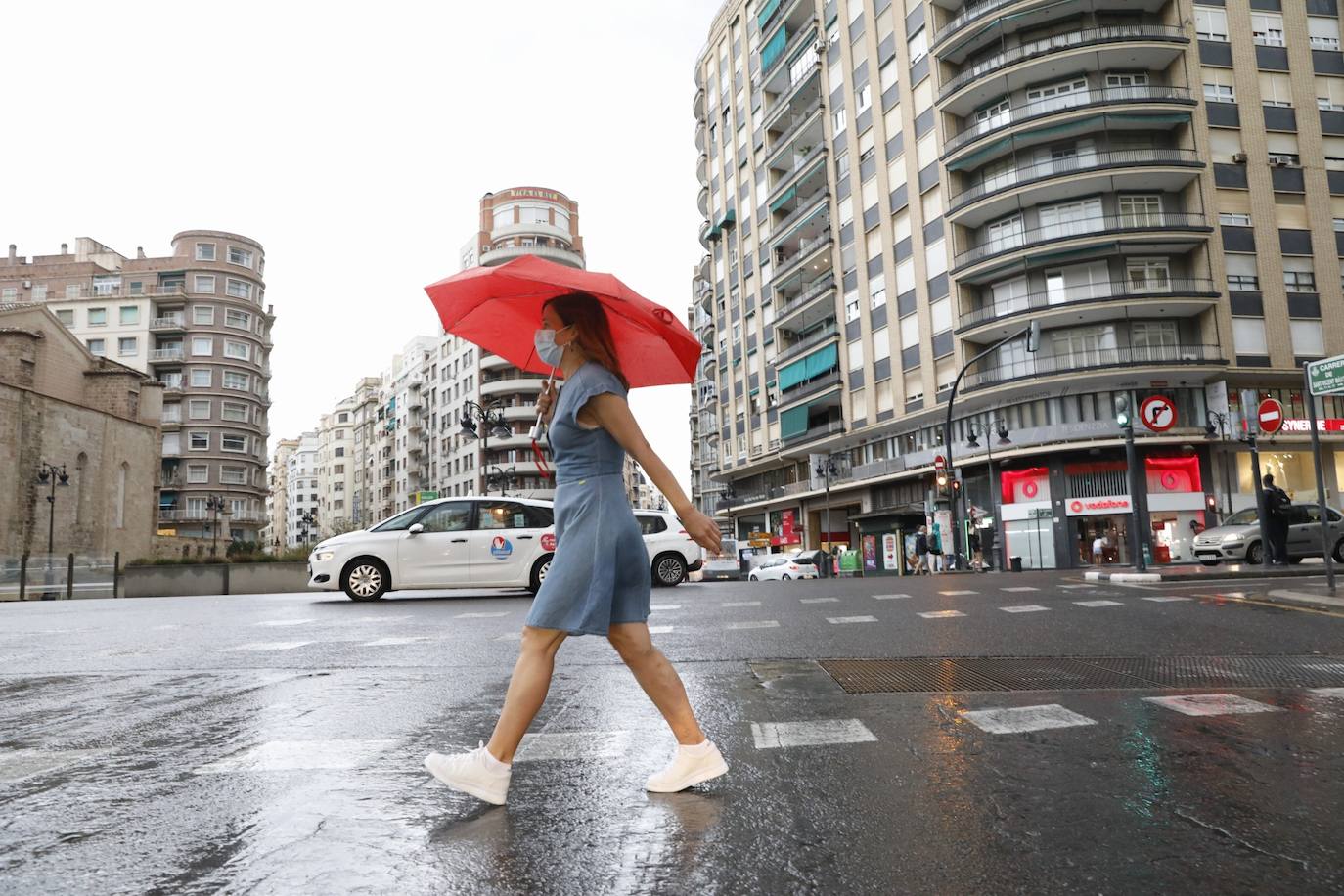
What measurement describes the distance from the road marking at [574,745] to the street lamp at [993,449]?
3679 cm

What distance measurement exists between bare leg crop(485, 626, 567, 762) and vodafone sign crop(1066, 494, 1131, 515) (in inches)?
1504

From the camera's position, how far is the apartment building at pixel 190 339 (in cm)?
7744

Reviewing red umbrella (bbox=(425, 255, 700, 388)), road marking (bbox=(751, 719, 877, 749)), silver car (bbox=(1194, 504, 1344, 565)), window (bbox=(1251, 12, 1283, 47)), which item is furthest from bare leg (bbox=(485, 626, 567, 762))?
window (bbox=(1251, 12, 1283, 47))

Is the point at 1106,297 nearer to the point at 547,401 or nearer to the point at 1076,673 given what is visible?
the point at 1076,673

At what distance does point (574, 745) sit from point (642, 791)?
2.55 ft

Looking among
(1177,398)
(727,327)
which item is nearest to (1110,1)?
(1177,398)

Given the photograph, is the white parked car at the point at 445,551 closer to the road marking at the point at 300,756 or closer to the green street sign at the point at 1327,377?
the green street sign at the point at 1327,377

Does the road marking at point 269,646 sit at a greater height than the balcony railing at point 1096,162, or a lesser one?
lesser

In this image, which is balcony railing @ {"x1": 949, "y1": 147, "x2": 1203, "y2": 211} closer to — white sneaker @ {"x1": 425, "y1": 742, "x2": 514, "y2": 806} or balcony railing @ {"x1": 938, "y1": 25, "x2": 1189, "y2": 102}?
balcony railing @ {"x1": 938, "y1": 25, "x2": 1189, "y2": 102}

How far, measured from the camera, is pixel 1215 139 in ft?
126

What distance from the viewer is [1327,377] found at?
10.6 meters

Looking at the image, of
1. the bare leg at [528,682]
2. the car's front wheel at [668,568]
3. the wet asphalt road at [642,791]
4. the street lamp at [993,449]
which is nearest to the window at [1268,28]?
the street lamp at [993,449]

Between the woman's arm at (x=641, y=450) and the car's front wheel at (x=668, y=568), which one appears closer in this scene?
the woman's arm at (x=641, y=450)

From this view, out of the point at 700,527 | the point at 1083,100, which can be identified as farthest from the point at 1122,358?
the point at 700,527
